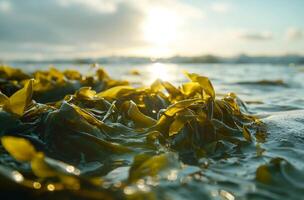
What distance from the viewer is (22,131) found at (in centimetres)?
143

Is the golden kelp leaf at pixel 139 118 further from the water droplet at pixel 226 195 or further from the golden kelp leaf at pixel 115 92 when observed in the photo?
the water droplet at pixel 226 195

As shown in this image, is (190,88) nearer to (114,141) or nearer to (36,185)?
(114,141)

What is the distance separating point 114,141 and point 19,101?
0.41 meters

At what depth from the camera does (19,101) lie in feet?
4.67

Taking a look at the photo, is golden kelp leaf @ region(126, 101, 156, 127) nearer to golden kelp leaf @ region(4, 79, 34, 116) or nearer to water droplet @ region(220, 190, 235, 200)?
golden kelp leaf @ region(4, 79, 34, 116)

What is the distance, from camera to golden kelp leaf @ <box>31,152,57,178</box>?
35.9 inches

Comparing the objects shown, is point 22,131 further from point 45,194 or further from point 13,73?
point 13,73

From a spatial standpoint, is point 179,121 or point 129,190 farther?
point 179,121

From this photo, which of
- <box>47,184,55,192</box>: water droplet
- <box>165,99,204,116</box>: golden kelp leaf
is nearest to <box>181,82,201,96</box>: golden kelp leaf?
<box>165,99,204,116</box>: golden kelp leaf

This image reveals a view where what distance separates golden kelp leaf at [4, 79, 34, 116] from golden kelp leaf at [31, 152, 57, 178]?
553 mm

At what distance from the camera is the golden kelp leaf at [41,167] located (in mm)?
911

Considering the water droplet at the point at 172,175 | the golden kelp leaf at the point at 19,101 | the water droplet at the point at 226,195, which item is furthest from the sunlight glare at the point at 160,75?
the water droplet at the point at 226,195

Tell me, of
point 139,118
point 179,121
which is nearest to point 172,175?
point 179,121

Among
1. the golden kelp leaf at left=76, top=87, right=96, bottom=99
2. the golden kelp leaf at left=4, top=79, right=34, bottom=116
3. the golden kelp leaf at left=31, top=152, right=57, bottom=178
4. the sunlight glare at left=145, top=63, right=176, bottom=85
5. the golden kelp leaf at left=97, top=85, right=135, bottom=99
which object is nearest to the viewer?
the golden kelp leaf at left=31, top=152, right=57, bottom=178
